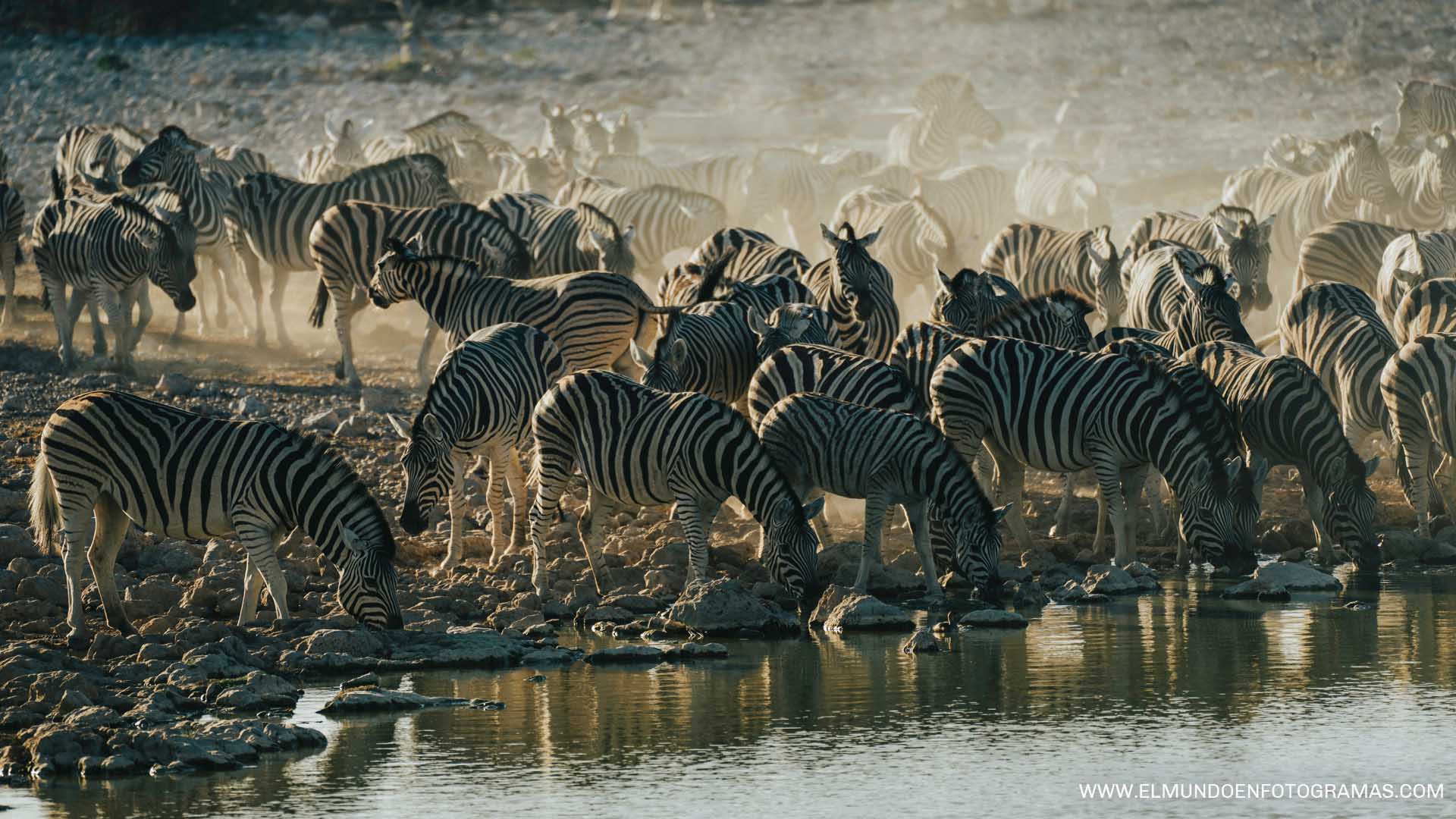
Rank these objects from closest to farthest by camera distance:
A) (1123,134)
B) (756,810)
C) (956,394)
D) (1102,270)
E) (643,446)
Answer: (756,810)
(643,446)
(956,394)
(1102,270)
(1123,134)

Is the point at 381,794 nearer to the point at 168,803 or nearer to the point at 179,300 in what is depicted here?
the point at 168,803

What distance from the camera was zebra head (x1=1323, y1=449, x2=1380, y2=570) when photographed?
14281 mm

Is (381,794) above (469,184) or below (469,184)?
below

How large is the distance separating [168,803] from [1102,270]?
12926 mm

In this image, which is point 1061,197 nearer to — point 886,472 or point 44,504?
point 886,472

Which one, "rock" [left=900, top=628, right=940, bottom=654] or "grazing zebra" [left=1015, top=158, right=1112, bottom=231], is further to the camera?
"grazing zebra" [left=1015, top=158, right=1112, bottom=231]

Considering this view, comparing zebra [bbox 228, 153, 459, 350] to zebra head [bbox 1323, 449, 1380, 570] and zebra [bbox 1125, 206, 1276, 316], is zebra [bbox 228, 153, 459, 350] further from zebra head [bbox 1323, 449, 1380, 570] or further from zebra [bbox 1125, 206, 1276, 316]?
zebra head [bbox 1323, 449, 1380, 570]

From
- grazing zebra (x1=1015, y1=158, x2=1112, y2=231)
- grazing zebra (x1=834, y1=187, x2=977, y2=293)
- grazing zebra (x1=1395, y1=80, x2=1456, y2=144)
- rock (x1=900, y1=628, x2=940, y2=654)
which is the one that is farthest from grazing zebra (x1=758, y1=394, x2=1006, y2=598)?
grazing zebra (x1=1395, y1=80, x2=1456, y2=144)

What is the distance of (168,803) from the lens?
9.38 meters

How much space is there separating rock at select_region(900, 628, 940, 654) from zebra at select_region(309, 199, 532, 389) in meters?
8.53

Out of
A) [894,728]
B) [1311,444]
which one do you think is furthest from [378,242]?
[894,728]

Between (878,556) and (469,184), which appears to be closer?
(878,556)

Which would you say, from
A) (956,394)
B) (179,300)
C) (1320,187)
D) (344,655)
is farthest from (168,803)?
(1320,187)

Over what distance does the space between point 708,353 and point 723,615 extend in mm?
3422
